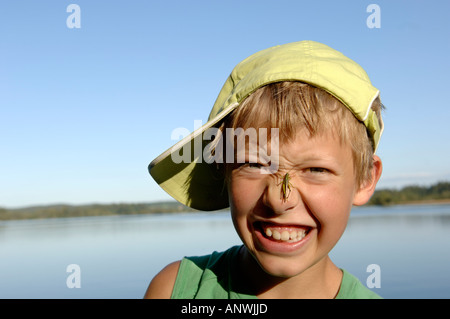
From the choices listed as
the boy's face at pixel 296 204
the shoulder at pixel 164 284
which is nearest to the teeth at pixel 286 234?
the boy's face at pixel 296 204

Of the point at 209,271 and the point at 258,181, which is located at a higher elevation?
the point at 258,181

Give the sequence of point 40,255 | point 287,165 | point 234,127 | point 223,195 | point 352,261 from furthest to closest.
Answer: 1. point 40,255
2. point 352,261
3. point 223,195
4. point 234,127
5. point 287,165

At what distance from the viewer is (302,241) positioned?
127 centimetres

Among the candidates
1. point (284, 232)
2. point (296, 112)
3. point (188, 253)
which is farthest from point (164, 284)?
point (188, 253)

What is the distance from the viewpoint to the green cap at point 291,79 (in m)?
1.25

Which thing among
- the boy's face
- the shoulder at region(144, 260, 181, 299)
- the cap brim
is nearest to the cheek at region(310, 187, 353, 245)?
the boy's face

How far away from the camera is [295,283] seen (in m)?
1.42

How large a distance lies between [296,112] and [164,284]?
782mm

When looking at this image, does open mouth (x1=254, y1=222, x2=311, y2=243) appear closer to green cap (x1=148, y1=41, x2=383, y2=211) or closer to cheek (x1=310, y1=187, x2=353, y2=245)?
cheek (x1=310, y1=187, x2=353, y2=245)

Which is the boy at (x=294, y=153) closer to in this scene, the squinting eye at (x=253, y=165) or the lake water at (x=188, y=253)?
the squinting eye at (x=253, y=165)

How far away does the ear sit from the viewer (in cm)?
143
